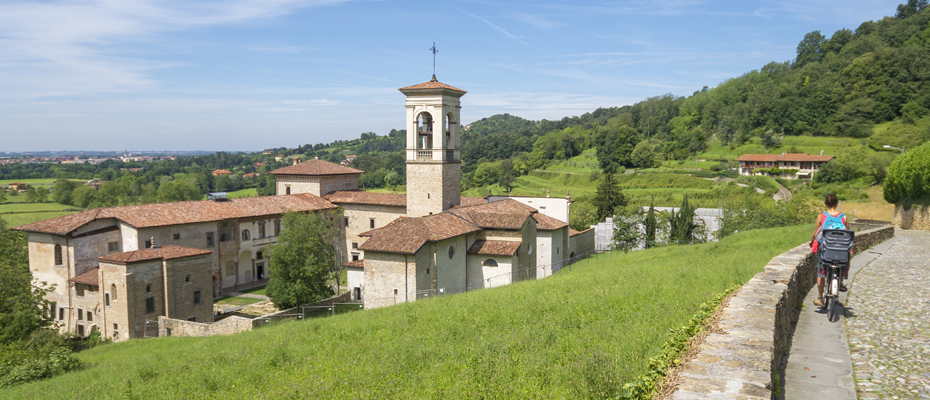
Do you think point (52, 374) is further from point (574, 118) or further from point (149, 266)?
point (574, 118)

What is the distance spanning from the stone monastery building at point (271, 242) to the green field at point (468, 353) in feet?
34.4

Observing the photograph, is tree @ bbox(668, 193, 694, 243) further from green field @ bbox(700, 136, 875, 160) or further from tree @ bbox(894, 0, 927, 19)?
tree @ bbox(894, 0, 927, 19)

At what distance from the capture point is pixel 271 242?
124 ft

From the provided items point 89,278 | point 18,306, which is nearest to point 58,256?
point 89,278

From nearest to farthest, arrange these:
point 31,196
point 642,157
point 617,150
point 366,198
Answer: point 366,198 < point 642,157 < point 617,150 < point 31,196

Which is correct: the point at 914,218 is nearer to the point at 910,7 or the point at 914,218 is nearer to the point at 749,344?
the point at 749,344

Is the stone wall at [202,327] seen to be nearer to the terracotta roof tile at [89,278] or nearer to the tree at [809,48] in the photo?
the terracotta roof tile at [89,278]

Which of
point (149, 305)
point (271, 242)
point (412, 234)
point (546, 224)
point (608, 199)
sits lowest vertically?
point (149, 305)

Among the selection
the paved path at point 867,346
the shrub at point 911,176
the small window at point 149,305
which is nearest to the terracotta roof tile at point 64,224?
the small window at point 149,305

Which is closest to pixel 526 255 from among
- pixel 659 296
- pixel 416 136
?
pixel 416 136

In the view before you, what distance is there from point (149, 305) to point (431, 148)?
16.9 m

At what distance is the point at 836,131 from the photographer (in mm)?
72438

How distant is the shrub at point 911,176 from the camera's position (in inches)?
1180

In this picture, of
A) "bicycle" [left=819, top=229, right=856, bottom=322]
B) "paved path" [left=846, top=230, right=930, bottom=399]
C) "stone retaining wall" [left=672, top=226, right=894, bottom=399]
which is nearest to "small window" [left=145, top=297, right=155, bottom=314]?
"stone retaining wall" [left=672, top=226, right=894, bottom=399]
